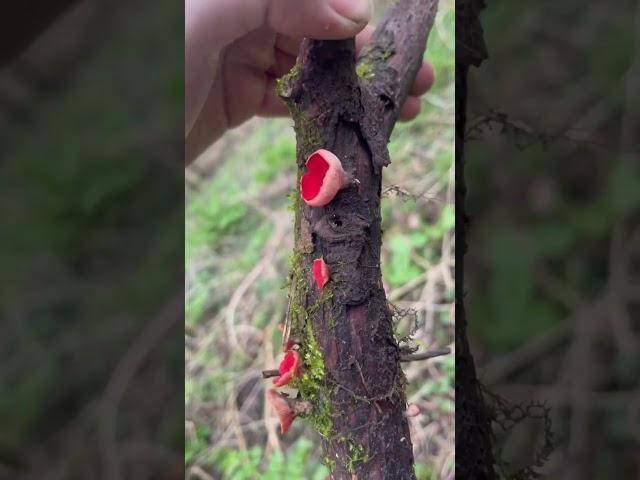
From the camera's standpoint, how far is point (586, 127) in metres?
0.34

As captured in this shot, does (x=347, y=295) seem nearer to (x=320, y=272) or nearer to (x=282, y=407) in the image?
(x=320, y=272)

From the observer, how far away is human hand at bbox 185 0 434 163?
2.45 feet

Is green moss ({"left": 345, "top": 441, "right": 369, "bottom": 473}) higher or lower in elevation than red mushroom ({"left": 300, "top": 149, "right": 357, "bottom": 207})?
lower

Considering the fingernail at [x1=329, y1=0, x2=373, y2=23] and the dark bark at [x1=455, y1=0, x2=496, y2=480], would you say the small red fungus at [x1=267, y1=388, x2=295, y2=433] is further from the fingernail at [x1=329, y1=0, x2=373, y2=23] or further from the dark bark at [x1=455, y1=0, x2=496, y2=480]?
the fingernail at [x1=329, y1=0, x2=373, y2=23]

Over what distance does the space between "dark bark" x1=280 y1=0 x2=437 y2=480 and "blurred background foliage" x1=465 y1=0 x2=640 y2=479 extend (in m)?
0.40

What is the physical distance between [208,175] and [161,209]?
1.19 metres

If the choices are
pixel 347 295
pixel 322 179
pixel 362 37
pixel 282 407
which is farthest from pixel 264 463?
pixel 362 37

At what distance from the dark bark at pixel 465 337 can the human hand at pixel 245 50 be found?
12.1 inches

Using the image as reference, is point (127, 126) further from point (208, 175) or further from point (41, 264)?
point (208, 175)

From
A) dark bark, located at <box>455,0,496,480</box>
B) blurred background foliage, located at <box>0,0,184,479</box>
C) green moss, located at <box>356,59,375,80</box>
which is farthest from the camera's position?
green moss, located at <box>356,59,375,80</box>

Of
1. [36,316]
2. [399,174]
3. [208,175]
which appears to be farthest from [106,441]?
[208,175]

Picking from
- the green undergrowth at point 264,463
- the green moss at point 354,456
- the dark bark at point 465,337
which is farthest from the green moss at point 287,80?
the green undergrowth at point 264,463

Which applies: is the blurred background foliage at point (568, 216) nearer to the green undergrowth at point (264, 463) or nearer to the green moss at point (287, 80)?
the green moss at point (287, 80)

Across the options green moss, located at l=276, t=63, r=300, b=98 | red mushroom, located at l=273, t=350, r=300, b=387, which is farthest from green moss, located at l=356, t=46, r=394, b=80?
red mushroom, located at l=273, t=350, r=300, b=387
